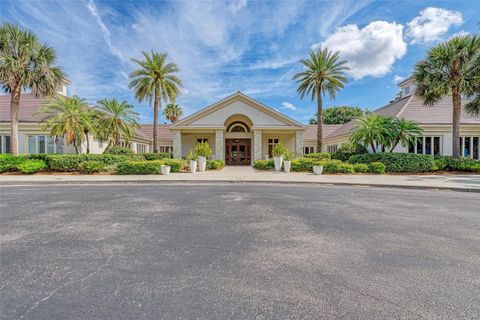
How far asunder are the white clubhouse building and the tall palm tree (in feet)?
15.0

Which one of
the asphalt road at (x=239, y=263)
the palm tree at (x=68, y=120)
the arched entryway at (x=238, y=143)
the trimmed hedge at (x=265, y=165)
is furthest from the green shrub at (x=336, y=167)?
the palm tree at (x=68, y=120)

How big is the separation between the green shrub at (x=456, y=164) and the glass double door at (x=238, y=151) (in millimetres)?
17446

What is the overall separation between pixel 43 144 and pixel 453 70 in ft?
115

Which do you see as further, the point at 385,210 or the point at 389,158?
the point at 389,158

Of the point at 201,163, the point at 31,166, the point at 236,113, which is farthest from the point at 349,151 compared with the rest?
the point at 31,166

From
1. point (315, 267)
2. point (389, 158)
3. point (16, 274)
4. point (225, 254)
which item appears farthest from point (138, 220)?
point (389, 158)

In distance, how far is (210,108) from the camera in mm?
24047

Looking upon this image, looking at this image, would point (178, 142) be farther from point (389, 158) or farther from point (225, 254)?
point (225, 254)

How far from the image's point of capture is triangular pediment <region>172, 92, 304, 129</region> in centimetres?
2409

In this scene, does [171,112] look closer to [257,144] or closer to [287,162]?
[257,144]

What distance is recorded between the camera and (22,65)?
16.6 meters

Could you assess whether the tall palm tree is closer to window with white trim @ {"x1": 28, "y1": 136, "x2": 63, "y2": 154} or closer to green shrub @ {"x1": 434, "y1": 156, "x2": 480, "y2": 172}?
window with white trim @ {"x1": 28, "y1": 136, "x2": 63, "y2": 154}

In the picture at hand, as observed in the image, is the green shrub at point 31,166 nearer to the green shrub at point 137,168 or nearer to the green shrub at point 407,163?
the green shrub at point 137,168

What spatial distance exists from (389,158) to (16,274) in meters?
20.9
